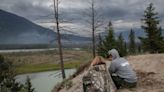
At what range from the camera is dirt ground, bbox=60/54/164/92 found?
1012 cm

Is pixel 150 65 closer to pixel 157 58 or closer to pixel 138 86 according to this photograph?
pixel 157 58

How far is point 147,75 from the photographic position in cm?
1185

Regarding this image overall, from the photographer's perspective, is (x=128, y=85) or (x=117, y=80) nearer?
(x=117, y=80)

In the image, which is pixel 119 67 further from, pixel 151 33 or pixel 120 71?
pixel 151 33

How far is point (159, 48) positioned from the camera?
34375 mm

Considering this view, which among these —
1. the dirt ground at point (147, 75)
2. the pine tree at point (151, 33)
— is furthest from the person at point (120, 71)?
the pine tree at point (151, 33)

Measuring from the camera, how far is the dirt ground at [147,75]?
10.1m

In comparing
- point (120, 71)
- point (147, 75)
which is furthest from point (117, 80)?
point (147, 75)

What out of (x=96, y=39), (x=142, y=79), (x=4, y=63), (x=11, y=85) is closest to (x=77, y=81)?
(x=142, y=79)

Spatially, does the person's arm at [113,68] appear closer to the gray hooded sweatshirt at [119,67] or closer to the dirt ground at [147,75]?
the gray hooded sweatshirt at [119,67]

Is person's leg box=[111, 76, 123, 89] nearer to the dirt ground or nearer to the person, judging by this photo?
the person

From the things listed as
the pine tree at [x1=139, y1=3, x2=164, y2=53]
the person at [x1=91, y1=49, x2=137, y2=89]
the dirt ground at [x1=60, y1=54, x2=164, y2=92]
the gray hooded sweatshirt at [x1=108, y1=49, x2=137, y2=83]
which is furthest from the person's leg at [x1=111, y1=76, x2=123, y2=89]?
the pine tree at [x1=139, y1=3, x2=164, y2=53]

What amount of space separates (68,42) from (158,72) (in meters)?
14.4

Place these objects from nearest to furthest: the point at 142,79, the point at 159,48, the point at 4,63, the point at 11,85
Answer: the point at 142,79, the point at 159,48, the point at 11,85, the point at 4,63
